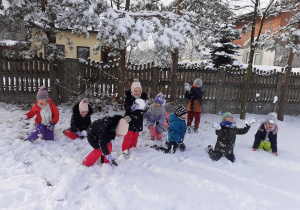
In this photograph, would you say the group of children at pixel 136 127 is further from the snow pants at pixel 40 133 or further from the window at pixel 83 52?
the window at pixel 83 52

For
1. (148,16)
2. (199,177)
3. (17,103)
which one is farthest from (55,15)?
(199,177)

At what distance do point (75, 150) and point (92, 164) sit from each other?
856 millimetres

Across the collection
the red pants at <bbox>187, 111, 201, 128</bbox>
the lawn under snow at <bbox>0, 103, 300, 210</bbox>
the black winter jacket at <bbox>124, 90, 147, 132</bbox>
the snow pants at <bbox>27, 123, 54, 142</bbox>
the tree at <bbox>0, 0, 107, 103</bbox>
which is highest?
the tree at <bbox>0, 0, 107, 103</bbox>

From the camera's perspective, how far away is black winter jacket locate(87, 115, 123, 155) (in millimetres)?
3494

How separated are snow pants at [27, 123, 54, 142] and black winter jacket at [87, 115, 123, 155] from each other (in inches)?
65.4

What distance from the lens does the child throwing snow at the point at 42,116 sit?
4.56 metres

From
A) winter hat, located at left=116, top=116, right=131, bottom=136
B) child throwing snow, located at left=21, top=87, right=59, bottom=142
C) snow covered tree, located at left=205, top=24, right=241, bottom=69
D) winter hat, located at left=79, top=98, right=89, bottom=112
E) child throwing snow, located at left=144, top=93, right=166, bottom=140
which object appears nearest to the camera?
winter hat, located at left=116, top=116, right=131, bottom=136

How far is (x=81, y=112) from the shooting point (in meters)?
4.83

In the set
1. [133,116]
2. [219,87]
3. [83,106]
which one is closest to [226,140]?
[133,116]

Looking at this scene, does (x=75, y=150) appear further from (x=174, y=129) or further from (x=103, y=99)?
(x=103, y=99)

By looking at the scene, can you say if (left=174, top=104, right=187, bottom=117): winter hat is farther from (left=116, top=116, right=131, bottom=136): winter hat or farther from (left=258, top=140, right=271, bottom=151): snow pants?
(left=258, top=140, right=271, bottom=151): snow pants

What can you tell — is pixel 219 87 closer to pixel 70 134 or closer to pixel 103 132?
pixel 70 134

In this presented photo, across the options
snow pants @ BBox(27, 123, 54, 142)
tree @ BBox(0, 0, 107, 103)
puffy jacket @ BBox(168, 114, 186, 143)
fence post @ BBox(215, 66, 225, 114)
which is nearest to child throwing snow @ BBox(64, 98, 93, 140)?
snow pants @ BBox(27, 123, 54, 142)

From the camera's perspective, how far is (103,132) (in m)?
3.49
